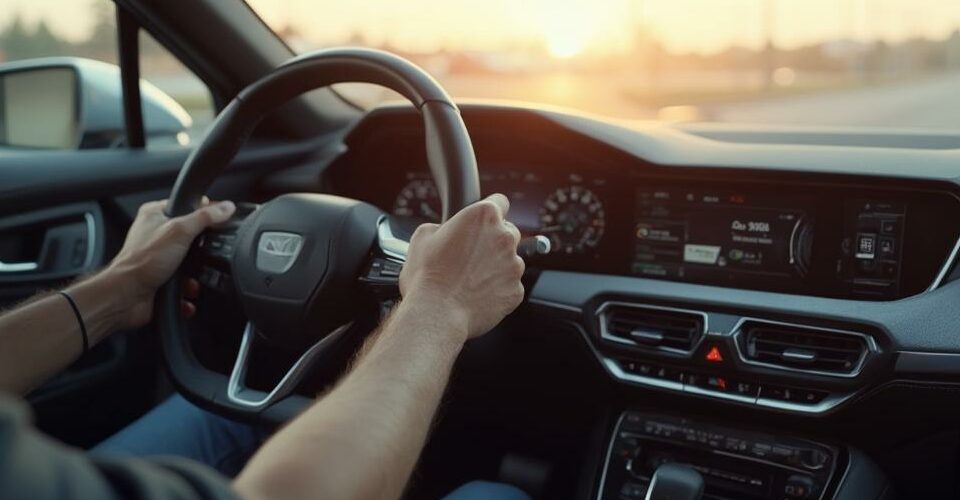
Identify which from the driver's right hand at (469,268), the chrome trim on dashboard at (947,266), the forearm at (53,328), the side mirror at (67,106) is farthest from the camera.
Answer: the side mirror at (67,106)

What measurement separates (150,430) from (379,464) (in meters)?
1.38

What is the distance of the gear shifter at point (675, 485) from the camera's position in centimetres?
227

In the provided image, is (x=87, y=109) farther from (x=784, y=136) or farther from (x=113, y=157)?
(x=784, y=136)

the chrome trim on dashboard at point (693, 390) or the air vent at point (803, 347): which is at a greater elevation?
the air vent at point (803, 347)

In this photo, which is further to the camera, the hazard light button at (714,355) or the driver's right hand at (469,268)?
the hazard light button at (714,355)

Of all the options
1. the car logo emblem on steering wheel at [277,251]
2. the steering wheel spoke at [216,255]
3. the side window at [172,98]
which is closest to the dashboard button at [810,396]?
the car logo emblem on steering wheel at [277,251]

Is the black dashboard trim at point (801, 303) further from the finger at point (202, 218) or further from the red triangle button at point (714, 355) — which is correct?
the finger at point (202, 218)

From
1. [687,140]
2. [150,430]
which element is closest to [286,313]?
[150,430]

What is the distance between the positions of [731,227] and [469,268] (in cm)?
113

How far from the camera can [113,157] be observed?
9.36 ft

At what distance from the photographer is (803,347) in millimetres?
2334

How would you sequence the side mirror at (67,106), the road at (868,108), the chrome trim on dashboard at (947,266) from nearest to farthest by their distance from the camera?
1. the chrome trim on dashboard at (947,266)
2. the road at (868,108)
3. the side mirror at (67,106)

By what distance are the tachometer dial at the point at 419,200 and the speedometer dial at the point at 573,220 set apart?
0.34 meters

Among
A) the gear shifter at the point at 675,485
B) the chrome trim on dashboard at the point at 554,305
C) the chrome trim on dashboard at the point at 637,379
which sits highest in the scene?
the chrome trim on dashboard at the point at 554,305
